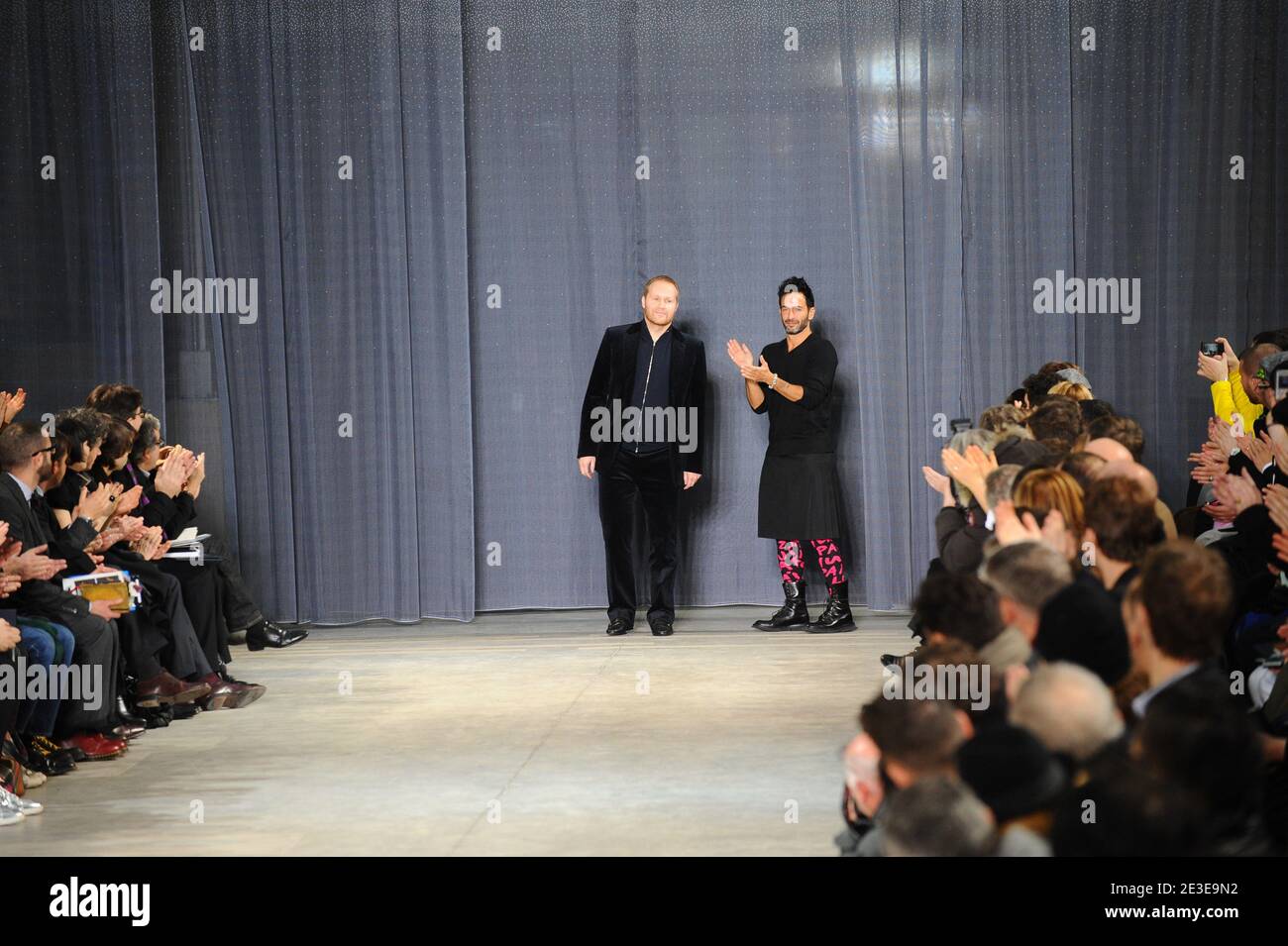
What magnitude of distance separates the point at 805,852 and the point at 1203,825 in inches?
60.5

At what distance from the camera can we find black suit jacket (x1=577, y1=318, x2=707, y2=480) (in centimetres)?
667

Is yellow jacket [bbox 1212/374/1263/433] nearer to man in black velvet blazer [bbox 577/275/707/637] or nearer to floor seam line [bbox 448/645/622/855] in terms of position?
man in black velvet blazer [bbox 577/275/707/637]

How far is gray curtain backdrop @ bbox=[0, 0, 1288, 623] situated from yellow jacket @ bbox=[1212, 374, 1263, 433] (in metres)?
0.89

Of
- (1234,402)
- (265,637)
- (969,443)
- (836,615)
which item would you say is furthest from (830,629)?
(265,637)

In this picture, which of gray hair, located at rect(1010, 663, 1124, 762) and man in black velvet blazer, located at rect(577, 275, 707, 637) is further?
man in black velvet blazer, located at rect(577, 275, 707, 637)

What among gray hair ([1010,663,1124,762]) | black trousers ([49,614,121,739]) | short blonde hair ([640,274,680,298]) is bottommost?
black trousers ([49,614,121,739])

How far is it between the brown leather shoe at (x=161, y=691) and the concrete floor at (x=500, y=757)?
9 centimetres

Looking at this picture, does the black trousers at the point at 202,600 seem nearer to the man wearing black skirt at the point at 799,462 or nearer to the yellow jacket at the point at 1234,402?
the man wearing black skirt at the point at 799,462

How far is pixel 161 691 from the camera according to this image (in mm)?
5008

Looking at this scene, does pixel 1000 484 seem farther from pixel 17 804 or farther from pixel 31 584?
pixel 31 584

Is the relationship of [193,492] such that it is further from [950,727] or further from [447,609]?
[950,727]

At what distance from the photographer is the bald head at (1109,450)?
398cm

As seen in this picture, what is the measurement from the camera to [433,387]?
6.91m

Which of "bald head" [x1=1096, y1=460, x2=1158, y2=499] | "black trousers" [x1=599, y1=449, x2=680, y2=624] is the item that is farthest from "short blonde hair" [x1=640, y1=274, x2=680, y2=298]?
"bald head" [x1=1096, y1=460, x2=1158, y2=499]
